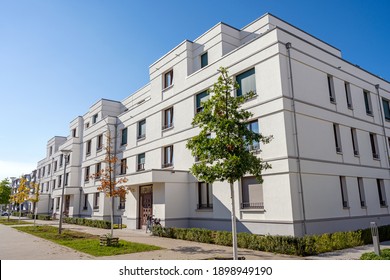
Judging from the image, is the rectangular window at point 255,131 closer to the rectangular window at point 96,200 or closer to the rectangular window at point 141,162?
the rectangular window at point 141,162

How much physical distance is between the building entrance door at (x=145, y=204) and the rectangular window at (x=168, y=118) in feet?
16.8

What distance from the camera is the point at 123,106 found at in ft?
125

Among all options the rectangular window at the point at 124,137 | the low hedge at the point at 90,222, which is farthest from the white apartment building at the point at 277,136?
the rectangular window at the point at 124,137

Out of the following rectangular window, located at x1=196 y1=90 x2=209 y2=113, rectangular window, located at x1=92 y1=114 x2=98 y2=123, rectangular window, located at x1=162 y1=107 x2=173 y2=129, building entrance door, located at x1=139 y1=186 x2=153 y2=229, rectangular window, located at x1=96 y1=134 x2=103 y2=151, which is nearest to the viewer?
rectangular window, located at x1=196 y1=90 x2=209 y2=113

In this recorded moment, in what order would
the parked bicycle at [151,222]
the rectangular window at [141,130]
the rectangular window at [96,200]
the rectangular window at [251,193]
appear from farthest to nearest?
1. the rectangular window at [96,200]
2. the rectangular window at [141,130]
3. the parked bicycle at [151,222]
4. the rectangular window at [251,193]

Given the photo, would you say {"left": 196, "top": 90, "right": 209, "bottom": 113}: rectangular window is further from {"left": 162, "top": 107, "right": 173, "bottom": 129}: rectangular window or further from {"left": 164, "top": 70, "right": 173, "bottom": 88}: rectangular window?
{"left": 164, "top": 70, "right": 173, "bottom": 88}: rectangular window

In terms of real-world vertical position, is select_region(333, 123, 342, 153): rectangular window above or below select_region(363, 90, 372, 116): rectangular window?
below

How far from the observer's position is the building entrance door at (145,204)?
69.5 ft

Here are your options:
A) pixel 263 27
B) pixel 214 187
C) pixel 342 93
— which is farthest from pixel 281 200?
pixel 263 27

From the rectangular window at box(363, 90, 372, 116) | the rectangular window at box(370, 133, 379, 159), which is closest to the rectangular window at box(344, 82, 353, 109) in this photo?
the rectangular window at box(363, 90, 372, 116)

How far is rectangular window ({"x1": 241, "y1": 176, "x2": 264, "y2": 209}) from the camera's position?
595 inches

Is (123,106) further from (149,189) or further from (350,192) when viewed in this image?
(350,192)

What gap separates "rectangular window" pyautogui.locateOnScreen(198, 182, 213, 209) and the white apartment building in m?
0.07

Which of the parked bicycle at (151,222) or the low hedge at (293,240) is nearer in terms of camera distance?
the low hedge at (293,240)
